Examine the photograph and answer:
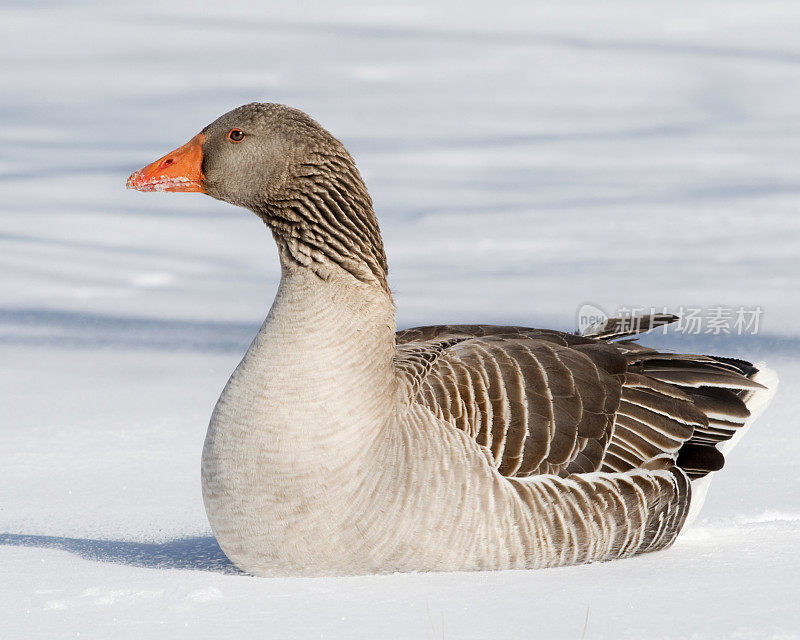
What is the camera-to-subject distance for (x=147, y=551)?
5539 millimetres

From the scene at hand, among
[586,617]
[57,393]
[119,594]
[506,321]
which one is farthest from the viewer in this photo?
[506,321]

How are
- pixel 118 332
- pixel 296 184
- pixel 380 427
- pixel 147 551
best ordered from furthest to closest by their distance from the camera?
1. pixel 118 332
2. pixel 147 551
3. pixel 296 184
4. pixel 380 427

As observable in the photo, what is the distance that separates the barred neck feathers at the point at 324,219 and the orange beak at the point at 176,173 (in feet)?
A: 1.22

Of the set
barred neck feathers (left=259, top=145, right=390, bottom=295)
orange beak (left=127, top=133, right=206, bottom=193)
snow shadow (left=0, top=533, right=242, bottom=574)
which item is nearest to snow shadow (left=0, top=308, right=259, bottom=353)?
snow shadow (left=0, top=533, right=242, bottom=574)

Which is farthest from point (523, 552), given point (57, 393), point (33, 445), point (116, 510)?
point (57, 393)

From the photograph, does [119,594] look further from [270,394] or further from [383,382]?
[383,382]

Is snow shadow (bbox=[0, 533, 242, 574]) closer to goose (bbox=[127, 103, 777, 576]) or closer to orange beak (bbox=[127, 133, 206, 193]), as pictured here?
goose (bbox=[127, 103, 777, 576])

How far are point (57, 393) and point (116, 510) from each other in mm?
2521

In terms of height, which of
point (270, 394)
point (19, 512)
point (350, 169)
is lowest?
point (19, 512)

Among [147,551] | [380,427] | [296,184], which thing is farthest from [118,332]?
[380,427]

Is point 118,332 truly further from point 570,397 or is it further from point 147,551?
point 570,397

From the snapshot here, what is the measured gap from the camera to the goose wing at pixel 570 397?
17.1 ft

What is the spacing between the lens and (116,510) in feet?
20.6

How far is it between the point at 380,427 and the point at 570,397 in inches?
37.6
